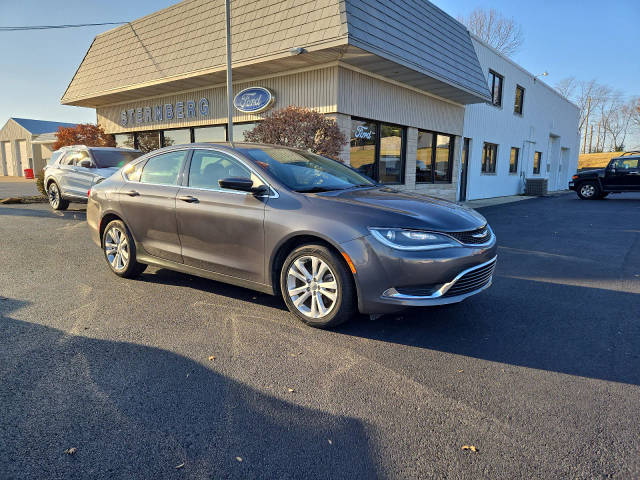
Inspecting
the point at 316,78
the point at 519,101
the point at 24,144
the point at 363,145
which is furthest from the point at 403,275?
the point at 24,144

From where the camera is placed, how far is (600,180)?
19047 millimetres

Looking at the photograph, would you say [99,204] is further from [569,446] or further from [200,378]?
[569,446]

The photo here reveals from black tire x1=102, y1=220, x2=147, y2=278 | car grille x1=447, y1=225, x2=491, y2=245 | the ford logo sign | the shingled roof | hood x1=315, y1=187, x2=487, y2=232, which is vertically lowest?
black tire x1=102, y1=220, x2=147, y2=278

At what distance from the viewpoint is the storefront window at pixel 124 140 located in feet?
56.4

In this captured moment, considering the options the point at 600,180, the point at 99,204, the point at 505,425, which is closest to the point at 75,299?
the point at 99,204

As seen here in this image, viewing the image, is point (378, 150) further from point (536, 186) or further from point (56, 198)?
point (536, 186)

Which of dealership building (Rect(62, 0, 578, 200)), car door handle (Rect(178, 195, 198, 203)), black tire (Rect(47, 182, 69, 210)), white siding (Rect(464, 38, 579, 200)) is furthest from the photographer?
white siding (Rect(464, 38, 579, 200))

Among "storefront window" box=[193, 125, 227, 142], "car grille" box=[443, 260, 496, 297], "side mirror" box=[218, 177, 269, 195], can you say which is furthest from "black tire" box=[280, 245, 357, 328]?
"storefront window" box=[193, 125, 227, 142]

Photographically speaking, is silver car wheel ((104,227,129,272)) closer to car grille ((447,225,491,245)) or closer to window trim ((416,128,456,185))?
car grille ((447,225,491,245))

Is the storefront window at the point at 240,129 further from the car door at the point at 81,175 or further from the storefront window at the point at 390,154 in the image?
the car door at the point at 81,175

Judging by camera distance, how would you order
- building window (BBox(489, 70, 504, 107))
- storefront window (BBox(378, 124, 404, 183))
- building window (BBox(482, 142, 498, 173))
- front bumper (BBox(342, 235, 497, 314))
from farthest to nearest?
building window (BBox(482, 142, 498, 173)) → building window (BBox(489, 70, 504, 107)) → storefront window (BBox(378, 124, 404, 183)) → front bumper (BBox(342, 235, 497, 314))

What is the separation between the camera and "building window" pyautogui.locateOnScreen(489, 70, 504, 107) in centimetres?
1861

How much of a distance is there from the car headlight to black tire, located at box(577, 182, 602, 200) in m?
20.2

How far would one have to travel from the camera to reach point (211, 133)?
14.0 metres
